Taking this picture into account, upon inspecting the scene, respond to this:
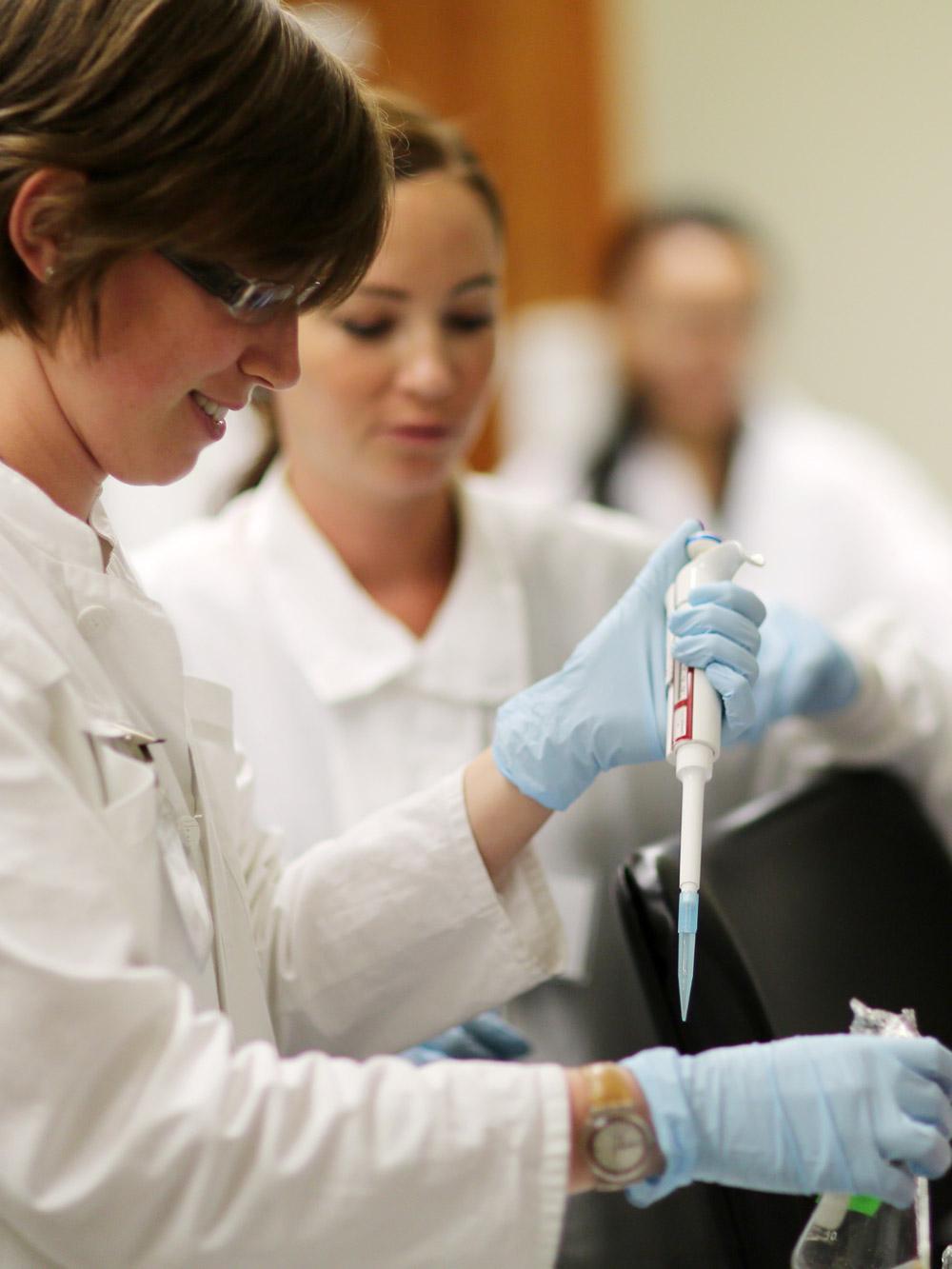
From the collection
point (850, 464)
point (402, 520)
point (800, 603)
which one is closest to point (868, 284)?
point (850, 464)

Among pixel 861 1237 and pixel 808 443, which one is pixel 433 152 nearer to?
pixel 861 1237

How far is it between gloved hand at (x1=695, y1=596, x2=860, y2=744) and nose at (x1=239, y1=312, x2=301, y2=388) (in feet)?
1.93

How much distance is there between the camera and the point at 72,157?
0.74 meters

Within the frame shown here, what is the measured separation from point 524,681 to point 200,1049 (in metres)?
0.72

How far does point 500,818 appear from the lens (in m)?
1.04

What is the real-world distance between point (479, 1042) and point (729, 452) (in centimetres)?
174

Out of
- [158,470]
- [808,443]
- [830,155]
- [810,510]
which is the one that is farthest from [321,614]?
[830,155]

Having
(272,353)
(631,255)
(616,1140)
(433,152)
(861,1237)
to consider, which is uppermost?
(433,152)

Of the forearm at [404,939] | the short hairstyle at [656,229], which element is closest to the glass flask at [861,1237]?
the forearm at [404,939]

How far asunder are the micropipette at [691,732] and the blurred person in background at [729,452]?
1356 mm

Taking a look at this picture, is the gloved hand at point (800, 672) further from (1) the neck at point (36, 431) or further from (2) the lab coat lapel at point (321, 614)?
(1) the neck at point (36, 431)

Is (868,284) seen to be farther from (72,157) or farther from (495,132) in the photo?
(72,157)

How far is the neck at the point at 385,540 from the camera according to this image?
1.45 m

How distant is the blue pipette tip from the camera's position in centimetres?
87
